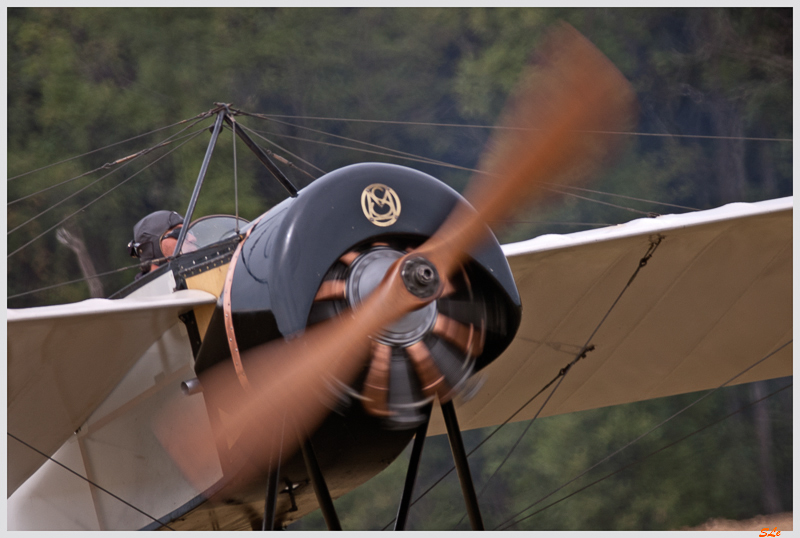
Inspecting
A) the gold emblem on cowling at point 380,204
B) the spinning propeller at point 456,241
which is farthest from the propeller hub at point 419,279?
the gold emblem on cowling at point 380,204

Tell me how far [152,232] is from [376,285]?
82.9 inches

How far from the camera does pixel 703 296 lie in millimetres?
4730

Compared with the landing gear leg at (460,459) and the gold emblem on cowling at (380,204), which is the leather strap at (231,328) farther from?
the landing gear leg at (460,459)

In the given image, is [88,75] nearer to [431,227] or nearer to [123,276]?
[123,276]

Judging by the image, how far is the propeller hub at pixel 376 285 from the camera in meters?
2.69

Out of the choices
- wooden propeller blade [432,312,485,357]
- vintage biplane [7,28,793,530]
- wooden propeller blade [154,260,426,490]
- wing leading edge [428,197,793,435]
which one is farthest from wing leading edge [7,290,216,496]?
wing leading edge [428,197,793,435]

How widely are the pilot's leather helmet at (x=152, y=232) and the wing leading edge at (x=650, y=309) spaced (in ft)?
5.61

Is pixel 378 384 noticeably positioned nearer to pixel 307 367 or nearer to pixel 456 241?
pixel 307 367

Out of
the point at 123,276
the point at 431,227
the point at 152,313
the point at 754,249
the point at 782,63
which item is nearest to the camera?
the point at 431,227

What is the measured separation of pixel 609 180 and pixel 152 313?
37.2ft

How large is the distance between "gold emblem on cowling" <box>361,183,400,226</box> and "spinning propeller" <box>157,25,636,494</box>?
0.49 feet

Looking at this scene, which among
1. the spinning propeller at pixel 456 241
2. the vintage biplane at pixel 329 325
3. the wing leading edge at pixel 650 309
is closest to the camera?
the spinning propeller at pixel 456 241

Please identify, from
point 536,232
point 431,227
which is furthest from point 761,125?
point 431,227

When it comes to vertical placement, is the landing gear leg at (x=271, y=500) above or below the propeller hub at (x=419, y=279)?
below
